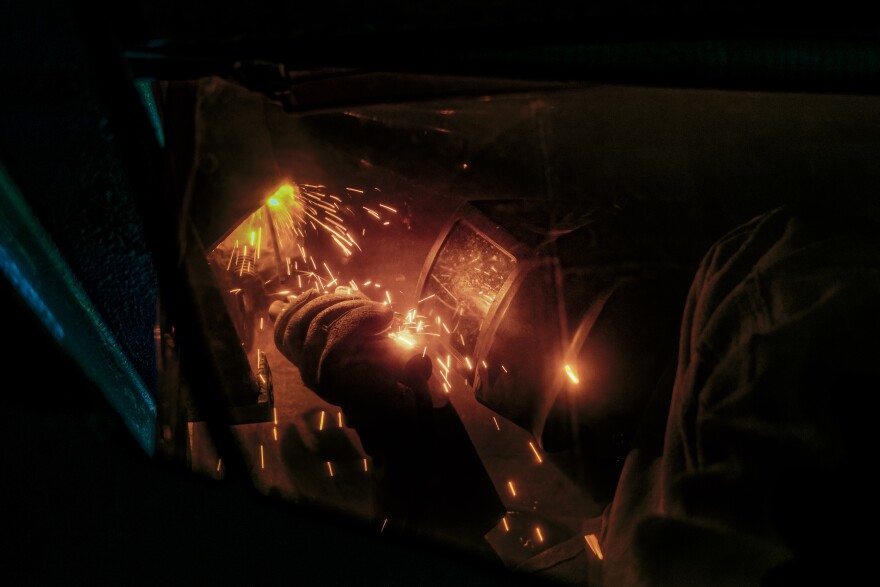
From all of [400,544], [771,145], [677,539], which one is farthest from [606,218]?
[400,544]

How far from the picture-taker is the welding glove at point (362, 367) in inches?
73.2

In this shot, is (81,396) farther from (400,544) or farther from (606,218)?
(606,218)

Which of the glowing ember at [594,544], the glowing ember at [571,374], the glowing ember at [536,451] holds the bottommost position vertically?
the glowing ember at [594,544]

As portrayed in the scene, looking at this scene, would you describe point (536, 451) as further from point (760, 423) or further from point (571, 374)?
point (760, 423)

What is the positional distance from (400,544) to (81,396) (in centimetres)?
127

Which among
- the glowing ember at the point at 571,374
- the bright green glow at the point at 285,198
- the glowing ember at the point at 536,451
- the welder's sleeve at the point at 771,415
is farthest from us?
the bright green glow at the point at 285,198

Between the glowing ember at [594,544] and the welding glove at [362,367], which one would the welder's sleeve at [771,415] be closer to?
the glowing ember at [594,544]

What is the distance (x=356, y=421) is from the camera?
1918 mm

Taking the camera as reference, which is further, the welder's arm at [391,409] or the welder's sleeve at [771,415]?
the welder's arm at [391,409]

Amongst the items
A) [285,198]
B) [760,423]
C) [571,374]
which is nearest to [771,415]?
[760,423]

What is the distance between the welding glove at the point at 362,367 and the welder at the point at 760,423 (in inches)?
31.7

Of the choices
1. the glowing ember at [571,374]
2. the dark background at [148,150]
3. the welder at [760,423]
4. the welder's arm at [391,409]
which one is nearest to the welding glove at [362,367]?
the welder's arm at [391,409]

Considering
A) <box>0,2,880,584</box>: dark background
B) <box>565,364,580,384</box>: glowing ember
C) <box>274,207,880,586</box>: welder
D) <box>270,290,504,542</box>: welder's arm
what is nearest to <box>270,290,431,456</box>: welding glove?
<box>270,290,504,542</box>: welder's arm

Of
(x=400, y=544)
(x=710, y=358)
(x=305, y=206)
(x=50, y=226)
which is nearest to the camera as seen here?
(x=710, y=358)
